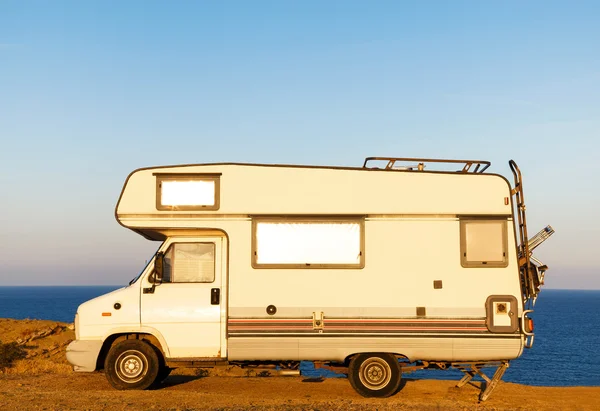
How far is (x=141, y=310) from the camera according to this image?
1059 centimetres

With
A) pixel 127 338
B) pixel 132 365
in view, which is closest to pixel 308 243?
pixel 127 338

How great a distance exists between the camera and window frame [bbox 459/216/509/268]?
10.3 metres

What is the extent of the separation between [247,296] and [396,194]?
296cm

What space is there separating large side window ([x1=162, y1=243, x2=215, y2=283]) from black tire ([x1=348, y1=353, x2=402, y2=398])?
2806mm

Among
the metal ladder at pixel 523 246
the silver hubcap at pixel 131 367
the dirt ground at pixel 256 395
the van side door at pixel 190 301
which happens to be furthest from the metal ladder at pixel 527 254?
the silver hubcap at pixel 131 367

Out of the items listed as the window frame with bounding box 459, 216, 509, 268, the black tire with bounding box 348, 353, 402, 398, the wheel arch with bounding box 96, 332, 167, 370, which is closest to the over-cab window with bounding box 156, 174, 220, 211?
the wheel arch with bounding box 96, 332, 167, 370

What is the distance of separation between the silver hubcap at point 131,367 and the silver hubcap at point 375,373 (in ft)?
12.0

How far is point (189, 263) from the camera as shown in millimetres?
10758

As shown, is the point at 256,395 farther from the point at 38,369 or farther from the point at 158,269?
the point at 38,369

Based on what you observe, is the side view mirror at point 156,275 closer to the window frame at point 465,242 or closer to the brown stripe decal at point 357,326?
the brown stripe decal at point 357,326

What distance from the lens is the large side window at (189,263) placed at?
10.7 meters

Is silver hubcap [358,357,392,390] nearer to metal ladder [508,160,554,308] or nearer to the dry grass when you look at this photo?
metal ladder [508,160,554,308]

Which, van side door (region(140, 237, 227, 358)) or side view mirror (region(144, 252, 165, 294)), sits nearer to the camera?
van side door (region(140, 237, 227, 358))

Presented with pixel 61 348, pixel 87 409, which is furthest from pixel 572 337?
pixel 87 409
